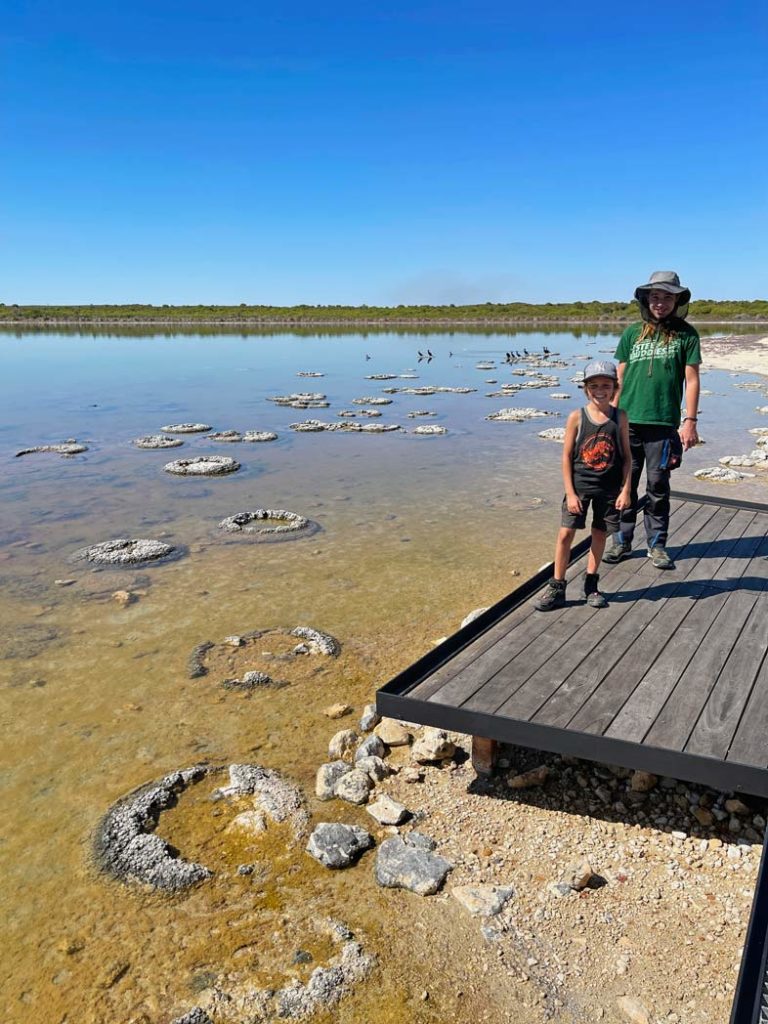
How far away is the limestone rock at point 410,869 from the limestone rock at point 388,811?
240 millimetres

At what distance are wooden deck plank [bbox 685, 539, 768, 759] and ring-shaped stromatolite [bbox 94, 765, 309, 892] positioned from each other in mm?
2432

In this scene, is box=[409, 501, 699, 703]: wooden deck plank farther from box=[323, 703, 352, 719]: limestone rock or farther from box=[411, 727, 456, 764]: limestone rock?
box=[323, 703, 352, 719]: limestone rock

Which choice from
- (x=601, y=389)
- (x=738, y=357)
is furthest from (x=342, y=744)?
(x=738, y=357)

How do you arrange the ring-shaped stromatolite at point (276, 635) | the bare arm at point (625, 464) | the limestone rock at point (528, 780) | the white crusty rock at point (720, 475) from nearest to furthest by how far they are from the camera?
the limestone rock at point (528, 780), the bare arm at point (625, 464), the ring-shaped stromatolite at point (276, 635), the white crusty rock at point (720, 475)

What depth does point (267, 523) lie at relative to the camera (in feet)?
35.5

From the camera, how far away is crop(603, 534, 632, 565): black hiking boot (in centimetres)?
659

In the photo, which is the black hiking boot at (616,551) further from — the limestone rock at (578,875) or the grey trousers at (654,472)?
the limestone rock at (578,875)

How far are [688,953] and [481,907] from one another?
98 cm

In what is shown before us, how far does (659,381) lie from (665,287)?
2.62 ft

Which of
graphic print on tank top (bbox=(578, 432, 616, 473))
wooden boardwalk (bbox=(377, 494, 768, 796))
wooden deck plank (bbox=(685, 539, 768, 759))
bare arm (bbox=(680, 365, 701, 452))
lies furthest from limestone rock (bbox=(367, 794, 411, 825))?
bare arm (bbox=(680, 365, 701, 452))

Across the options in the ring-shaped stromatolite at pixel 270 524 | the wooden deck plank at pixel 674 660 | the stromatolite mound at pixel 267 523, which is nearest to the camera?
the wooden deck plank at pixel 674 660

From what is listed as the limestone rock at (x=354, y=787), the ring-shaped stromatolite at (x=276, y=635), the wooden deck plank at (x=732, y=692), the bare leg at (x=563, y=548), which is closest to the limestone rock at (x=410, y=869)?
the limestone rock at (x=354, y=787)

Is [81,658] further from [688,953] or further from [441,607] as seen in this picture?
[688,953]

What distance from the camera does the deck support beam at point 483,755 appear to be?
4.37m
